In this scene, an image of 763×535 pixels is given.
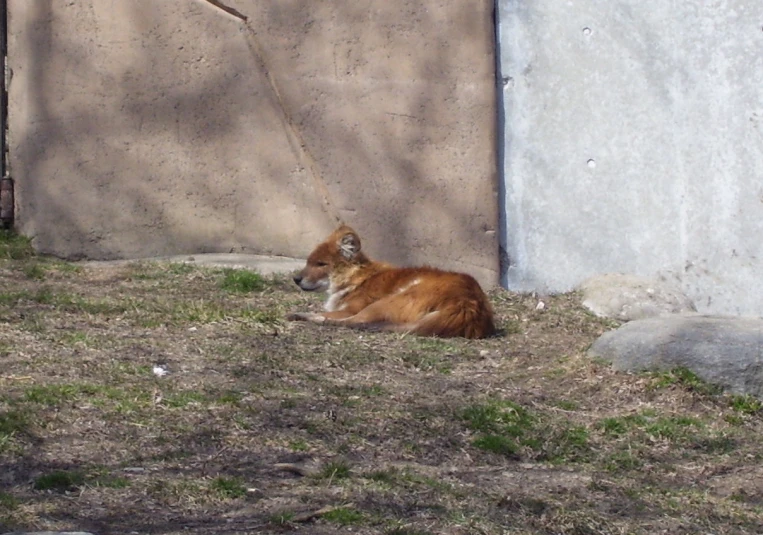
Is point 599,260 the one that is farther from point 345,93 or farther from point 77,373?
point 77,373

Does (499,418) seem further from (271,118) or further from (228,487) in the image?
(271,118)

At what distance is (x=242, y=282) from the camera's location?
29.5 ft

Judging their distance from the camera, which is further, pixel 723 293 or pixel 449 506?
pixel 723 293

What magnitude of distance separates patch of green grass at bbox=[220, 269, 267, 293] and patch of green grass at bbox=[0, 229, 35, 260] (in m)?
1.71

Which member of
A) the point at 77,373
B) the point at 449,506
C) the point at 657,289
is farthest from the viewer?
the point at 657,289

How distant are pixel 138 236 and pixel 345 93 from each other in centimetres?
202

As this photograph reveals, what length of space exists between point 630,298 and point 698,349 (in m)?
2.59

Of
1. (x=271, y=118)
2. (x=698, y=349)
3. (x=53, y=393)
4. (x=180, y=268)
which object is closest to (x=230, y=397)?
(x=53, y=393)

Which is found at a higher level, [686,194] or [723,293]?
[686,194]

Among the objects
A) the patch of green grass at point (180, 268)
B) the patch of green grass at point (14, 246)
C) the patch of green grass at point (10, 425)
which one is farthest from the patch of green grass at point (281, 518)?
the patch of green grass at point (14, 246)

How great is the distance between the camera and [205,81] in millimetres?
9883

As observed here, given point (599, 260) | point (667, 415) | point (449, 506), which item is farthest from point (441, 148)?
point (449, 506)

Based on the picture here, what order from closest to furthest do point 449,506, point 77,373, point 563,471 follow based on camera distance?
point 449,506
point 563,471
point 77,373

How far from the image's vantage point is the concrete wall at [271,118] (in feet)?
32.3
